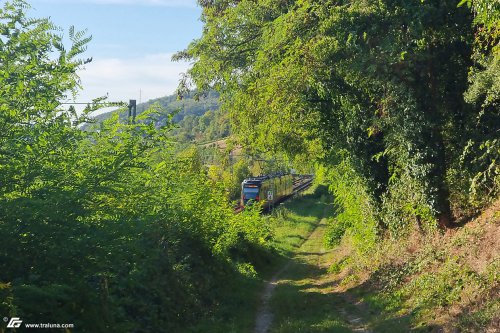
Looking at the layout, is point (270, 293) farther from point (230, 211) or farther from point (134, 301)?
point (134, 301)

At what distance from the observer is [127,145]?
8.71 m

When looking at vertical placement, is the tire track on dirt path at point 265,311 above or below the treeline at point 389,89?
below

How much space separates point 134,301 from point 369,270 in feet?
32.8

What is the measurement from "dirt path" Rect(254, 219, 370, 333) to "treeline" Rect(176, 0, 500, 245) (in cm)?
349

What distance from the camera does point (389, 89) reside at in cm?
1509

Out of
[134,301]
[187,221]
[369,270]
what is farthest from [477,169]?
[134,301]

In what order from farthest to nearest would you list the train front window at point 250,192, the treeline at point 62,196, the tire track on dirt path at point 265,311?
the train front window at point 250,192
the tire track on dirt path at point 265,311
the treeline at point 62,196

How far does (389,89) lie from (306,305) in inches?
276

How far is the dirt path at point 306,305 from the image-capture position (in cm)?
1260

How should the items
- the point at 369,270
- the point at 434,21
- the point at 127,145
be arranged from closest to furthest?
the point at 127,145 → the point at 434,21 → the point at 369,270
